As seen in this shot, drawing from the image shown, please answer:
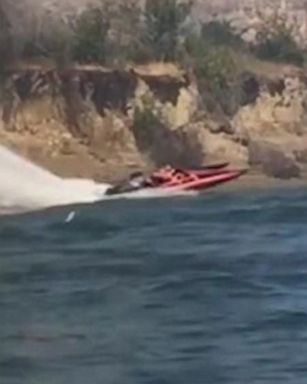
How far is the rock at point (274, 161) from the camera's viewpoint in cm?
791

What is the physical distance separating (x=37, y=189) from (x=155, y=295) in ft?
9.49

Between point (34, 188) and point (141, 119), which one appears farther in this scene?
point (141, 119)

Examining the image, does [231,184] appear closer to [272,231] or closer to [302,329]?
[272,231]

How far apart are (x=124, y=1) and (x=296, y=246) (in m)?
2.86

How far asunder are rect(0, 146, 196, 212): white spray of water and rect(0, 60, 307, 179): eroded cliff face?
234 millimetres

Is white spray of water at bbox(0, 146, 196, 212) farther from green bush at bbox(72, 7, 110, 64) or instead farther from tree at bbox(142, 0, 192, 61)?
tree at bbox(142, 0, 192, 61)

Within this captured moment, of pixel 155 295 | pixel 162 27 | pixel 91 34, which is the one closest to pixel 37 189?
pixel 91 34

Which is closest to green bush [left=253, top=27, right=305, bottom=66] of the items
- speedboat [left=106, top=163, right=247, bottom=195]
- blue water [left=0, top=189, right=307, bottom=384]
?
speedboat [left=106, top=163, right=247, bottom=195]

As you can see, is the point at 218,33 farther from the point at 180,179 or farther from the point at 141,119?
the point at 180,179

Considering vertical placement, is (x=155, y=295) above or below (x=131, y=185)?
above

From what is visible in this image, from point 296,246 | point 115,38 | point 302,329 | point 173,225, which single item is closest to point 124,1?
point 115,38

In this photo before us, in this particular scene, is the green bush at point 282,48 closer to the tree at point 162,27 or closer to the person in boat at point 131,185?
the tree at point 162,27

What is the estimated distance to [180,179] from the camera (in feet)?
25.2

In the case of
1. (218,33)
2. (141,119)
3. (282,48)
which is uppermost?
(218,33)
